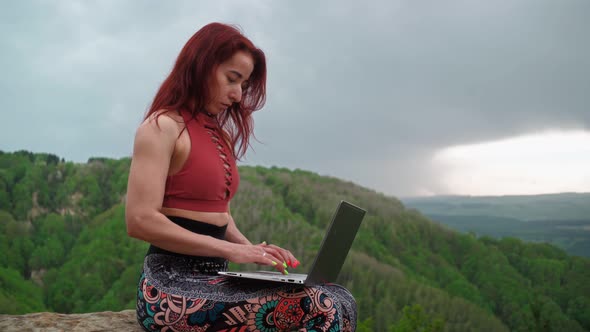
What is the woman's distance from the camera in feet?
7.63

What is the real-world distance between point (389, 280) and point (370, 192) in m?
7.03

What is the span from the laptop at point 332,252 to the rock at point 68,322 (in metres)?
1.15

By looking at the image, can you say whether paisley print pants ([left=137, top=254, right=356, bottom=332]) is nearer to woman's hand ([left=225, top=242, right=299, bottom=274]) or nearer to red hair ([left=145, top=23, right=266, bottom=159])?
woman's hand ([left=225, top=242, right=299, bottom=274])

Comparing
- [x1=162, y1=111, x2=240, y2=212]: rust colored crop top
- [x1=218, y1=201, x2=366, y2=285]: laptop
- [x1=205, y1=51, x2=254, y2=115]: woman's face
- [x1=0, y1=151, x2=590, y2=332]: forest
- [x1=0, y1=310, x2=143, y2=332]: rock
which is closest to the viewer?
[x1=218, y1=201, x2=366, y2=285]: laptop

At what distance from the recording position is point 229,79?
2840mm

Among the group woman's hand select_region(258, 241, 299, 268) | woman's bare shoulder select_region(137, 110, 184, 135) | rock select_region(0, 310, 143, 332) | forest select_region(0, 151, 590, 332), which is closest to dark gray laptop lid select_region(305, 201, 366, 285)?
woman's hand select_region(258, 241, 299, 268)

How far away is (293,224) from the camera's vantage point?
50.1ft

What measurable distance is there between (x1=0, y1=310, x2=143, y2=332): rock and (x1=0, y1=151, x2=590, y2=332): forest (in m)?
9.74

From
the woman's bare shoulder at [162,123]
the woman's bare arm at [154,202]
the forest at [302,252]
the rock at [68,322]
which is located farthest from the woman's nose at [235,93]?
the forest at [302,252]

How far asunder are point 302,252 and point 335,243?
1128 centimetres

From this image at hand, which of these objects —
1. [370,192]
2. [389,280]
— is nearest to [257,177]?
[370,192]

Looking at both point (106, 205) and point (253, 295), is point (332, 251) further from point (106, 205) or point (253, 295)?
point (106, 205)

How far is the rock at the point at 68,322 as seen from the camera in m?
2.97

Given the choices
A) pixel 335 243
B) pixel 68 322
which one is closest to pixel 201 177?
pixel 335 243
